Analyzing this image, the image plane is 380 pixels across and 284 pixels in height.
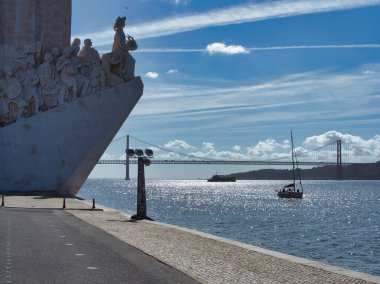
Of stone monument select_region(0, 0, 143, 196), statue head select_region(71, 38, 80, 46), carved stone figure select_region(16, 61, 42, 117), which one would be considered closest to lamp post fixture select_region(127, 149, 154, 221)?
stone monument select_region(0, 0, 143, 196)

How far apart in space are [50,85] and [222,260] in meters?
18.1

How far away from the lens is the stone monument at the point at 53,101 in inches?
953

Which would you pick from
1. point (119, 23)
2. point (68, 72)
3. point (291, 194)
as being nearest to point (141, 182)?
point (68, 72)

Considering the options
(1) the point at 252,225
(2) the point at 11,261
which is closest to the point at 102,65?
(1) the point at 252,225

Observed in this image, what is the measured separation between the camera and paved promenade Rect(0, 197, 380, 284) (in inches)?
267

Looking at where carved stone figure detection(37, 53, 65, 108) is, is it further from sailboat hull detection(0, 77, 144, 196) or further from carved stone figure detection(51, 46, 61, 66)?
sailboat hull detection(0, 77, 144, 196)

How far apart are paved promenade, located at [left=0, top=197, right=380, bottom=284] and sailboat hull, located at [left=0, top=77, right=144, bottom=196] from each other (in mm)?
11987

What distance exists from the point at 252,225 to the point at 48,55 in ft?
33.2

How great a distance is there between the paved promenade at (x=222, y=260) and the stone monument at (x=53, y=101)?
12068mm

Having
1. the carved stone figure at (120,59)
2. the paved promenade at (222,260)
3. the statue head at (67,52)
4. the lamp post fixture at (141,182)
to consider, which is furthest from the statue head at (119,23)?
the paved promenade at (222,260)

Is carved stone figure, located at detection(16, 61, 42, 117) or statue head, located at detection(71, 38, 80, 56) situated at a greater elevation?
statue head, located at detection(71, 38, 80, 56)

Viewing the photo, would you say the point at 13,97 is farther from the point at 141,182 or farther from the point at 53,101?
the point at 141,182

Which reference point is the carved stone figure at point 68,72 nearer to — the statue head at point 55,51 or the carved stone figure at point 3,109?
the statue head at point 55,51

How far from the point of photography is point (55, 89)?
24.8 metres
